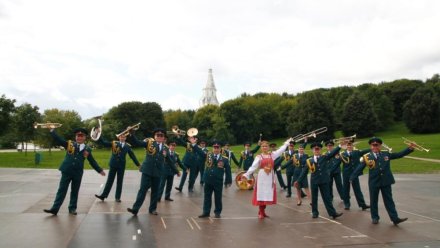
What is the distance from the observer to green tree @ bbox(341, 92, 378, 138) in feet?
261

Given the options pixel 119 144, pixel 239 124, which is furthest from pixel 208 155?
pixel 239 124

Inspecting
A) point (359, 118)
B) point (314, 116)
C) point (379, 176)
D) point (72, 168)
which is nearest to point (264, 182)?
point (379, 176)

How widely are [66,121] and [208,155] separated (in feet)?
158

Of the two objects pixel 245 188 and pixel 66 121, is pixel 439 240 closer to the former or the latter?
pixel 245 188

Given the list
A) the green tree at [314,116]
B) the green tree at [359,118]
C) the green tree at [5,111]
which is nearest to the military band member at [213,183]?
the green tree at [5,111]

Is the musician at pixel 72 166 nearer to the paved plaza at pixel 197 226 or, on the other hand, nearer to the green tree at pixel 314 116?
the paved plaza at pixel 197 226

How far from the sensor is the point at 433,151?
4662 cm

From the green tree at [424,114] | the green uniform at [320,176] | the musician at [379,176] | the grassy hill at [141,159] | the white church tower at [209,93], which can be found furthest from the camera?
the white church tower at [209,93]

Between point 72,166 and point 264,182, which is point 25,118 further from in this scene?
point 264,182

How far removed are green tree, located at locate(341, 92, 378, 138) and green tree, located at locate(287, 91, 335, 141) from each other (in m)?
3.11

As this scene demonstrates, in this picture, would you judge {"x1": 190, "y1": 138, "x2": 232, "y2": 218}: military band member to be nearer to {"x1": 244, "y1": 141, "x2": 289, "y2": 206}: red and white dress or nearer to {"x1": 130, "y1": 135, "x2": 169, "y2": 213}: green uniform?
{"x1": 244, "y1": 141, "x2": 289, "y2": 206}: red and white dress

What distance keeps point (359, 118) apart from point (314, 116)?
9045mm

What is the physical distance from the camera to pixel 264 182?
36.4 ft

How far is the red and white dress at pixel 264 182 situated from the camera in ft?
36.0
